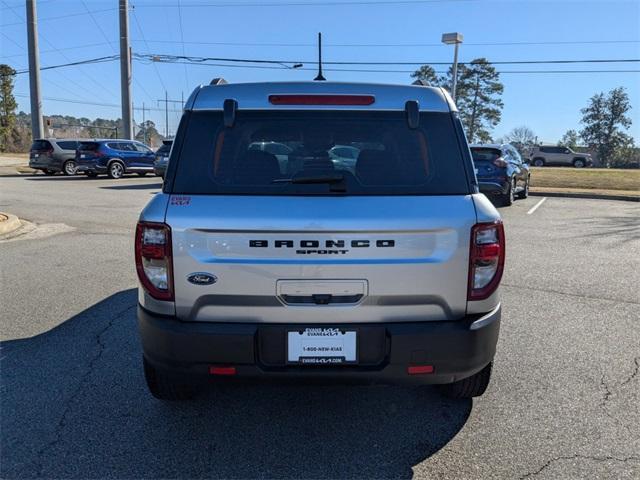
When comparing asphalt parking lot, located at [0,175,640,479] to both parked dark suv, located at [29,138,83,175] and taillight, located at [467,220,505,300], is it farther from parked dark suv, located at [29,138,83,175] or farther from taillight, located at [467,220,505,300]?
parked dark suv, located at [29,138,83,175]

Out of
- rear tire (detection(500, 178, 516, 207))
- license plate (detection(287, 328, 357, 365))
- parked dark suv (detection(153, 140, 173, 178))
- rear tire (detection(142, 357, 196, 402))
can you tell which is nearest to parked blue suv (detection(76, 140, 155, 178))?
parked dark suv (detection(153, 140, 173, 178))

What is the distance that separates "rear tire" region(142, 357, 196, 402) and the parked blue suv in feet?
68.2

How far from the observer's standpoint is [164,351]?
264cm

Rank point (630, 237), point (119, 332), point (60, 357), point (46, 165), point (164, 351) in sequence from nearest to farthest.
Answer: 1. point (164, 351)
2. point (60, 357)
3. point (119, 332)
4. point (630, 237)
5. point (46, 165)

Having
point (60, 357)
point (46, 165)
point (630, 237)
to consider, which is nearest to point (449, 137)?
point (60, 357)

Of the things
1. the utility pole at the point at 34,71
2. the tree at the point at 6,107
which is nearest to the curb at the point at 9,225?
the utility pole at the point at 34,71

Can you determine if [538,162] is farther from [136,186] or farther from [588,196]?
[136,186]

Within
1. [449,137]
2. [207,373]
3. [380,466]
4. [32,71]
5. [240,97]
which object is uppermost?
[32,71]

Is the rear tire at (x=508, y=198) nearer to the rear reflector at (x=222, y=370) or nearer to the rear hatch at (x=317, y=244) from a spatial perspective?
the rear hatch at (x=317, y=244)

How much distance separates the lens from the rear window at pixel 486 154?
Answer: 43.9ft

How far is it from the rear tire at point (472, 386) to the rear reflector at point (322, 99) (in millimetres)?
1705

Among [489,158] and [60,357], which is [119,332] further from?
[489,158]

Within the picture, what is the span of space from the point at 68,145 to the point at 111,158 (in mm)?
2642

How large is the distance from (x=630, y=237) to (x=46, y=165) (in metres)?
22.1
